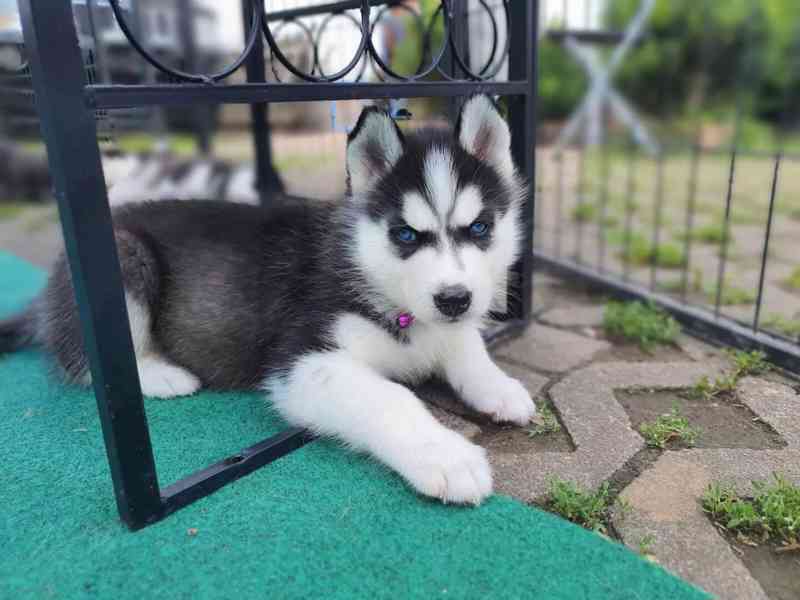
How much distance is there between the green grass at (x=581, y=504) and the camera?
1.72m

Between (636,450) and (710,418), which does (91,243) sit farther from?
(710,418)

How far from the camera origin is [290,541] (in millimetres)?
1646

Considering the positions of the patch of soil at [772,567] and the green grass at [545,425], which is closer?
the patch of soil at [772,567]

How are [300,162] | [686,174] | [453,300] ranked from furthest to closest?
1. [686,174]
2. [300,162]
3. [453,300]

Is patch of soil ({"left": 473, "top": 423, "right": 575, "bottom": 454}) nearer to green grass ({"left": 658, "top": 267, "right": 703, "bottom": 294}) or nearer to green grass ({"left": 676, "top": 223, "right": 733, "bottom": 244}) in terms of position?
green grass ({"left": 658, "top": 267, "right": 703, "bottom": 294})

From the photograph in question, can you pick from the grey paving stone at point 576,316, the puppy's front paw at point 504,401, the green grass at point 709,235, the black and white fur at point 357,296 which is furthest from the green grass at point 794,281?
the puppy's front paw at point 504,401

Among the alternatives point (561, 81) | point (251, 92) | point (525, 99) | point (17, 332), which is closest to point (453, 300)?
point (251, 92)

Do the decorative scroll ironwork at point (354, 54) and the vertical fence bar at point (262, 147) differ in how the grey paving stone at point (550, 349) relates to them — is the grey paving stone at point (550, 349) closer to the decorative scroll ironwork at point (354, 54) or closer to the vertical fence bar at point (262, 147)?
the decorative scroll ironwork at point (354, 54)

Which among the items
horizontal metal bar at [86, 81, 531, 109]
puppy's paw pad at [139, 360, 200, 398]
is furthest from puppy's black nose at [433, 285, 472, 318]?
puppy's paw pad at [139, 360, 200, 398]

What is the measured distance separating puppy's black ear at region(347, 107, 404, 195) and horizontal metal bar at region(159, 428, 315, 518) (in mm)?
833

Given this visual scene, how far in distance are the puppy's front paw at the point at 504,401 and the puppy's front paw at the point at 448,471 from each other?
38 cm

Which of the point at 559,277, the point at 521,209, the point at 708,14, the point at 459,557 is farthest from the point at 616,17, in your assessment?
the point at 459,557

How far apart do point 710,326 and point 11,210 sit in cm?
667

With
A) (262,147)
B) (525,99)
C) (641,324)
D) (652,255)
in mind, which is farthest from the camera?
(652,255)
